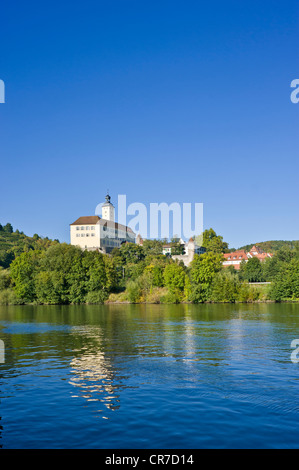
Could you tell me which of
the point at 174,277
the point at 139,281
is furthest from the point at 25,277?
the point at 174,277

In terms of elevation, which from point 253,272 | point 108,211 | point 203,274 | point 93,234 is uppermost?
point 108,211

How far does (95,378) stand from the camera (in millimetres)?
19875

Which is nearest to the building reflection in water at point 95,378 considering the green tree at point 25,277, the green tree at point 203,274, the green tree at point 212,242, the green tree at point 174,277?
the green tree at point 203,274

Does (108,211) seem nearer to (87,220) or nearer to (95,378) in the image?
(87,220)

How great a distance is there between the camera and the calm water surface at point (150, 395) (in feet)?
42.1

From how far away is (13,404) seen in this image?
16.2 meters

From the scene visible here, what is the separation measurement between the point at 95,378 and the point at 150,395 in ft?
12.2

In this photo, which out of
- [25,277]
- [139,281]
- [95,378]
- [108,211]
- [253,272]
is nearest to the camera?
[95,378]

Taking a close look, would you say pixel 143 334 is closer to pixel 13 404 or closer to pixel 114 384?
pixel 114 384

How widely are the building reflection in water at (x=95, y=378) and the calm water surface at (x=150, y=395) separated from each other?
0.14 feet

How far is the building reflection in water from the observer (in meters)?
16.7

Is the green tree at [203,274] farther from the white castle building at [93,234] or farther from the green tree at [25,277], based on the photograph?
the white castle building at [93,234]

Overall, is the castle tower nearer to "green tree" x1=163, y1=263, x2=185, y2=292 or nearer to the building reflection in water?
"green tree" x1=163, y1=263, x2=185, y2=292
